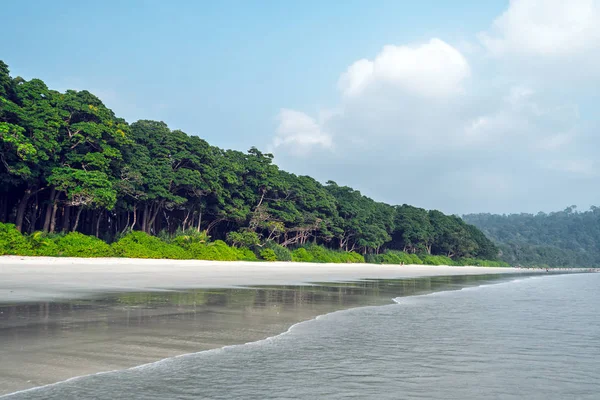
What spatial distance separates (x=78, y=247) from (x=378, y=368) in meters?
23.9

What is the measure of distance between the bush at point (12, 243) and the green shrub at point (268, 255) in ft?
74.5

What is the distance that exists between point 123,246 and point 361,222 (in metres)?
41.3

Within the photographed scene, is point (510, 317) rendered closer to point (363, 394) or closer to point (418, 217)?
point (363, 394)

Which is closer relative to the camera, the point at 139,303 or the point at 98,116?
the point at 139,303

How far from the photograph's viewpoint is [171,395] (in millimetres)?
4742

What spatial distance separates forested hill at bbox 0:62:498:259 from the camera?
93.9ft

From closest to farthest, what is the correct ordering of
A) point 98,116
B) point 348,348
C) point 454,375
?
point 454,375 → point 348,348 → point 98,116

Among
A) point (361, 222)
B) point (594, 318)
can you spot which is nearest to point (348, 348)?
point (594, 318)

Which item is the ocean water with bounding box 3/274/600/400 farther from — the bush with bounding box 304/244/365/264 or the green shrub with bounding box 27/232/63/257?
the bush with bounding box 304/244/365/264

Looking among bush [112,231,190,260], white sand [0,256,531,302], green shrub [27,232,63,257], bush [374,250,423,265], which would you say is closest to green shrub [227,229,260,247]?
bush [112,231,190,260]

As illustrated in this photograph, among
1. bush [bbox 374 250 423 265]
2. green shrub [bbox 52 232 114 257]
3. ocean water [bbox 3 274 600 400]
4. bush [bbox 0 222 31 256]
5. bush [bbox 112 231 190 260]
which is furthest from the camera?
bush [bbox 374 250 423 265]

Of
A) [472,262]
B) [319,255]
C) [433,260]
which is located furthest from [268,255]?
[472,262]

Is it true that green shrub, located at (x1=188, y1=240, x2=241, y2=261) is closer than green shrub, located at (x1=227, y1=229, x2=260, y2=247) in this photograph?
Yes

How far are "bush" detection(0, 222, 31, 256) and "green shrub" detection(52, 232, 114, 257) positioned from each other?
1.18 m
